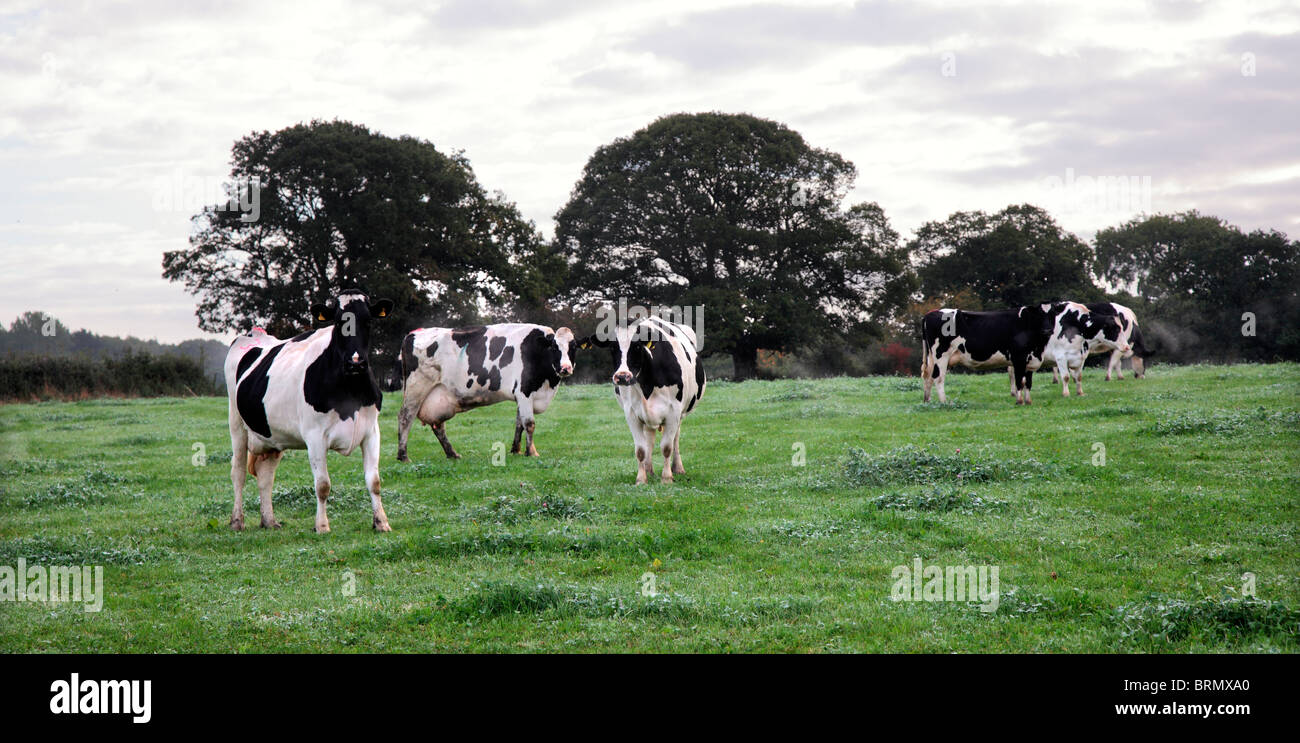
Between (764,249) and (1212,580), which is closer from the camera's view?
(1212,580)

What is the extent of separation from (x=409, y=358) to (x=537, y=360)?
2.45 meters

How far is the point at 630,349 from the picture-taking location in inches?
529

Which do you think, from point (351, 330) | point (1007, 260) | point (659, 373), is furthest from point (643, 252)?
point (351, 330)

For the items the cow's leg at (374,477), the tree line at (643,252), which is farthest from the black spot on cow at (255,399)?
the tree line at (643,252)

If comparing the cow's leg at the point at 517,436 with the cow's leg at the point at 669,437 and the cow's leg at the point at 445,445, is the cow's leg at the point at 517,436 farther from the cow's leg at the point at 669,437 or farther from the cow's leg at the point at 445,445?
the cow's leg at the point at 669,437

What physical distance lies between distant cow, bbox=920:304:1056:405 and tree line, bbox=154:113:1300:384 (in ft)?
73.4

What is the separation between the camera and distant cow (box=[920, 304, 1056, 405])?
2322cm

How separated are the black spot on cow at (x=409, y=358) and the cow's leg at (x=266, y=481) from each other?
6496 millimetres

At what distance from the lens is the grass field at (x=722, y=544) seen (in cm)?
643
